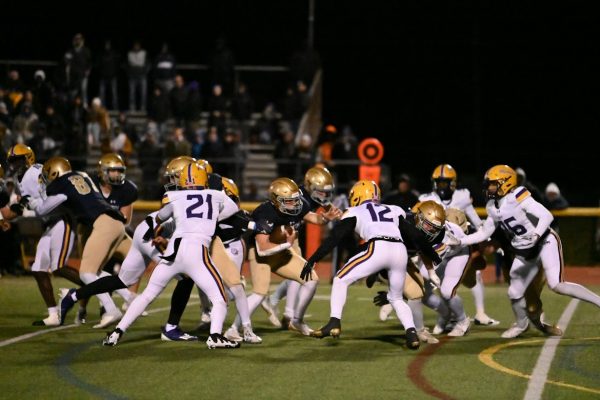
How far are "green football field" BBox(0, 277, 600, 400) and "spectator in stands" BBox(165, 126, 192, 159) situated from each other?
779cm

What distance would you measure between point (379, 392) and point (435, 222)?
2563mm

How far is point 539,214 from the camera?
10375 mm

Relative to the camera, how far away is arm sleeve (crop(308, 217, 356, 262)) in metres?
9.55

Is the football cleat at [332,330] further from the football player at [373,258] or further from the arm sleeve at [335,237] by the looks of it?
the arm sleeve at [335,237]

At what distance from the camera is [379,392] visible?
7602mm

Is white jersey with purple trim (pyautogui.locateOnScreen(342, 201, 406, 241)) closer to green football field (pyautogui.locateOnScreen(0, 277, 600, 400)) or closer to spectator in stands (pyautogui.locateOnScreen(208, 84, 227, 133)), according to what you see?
green football field (pyautogui.locateOnScreen(0, 277, 600, 400))

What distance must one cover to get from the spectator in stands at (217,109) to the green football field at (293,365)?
30.0 feet

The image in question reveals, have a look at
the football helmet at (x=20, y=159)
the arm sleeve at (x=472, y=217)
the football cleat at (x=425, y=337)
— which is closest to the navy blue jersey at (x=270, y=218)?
the football cleat at (x=425, y=337)

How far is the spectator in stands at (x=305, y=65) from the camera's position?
21328mm

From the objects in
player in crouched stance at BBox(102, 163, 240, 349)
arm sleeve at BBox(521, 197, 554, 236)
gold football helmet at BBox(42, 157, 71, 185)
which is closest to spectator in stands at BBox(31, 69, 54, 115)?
gold football helmet at BBox(42, 157, 71, 185)

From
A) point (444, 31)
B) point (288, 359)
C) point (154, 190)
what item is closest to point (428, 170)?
point (444, 31)

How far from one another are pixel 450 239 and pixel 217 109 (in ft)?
35.3

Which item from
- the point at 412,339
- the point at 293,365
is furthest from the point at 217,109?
the point at 293,365

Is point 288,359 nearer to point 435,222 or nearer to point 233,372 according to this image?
point 233,372
